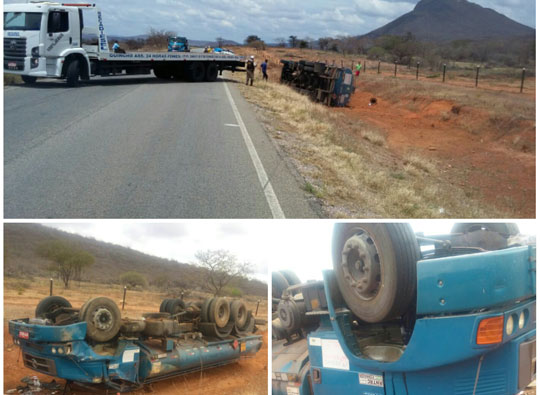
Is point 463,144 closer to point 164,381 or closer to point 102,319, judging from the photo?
point 164,381

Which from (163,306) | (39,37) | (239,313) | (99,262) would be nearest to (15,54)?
(39,37)

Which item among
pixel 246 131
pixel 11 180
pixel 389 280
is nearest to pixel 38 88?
pixel 246 131

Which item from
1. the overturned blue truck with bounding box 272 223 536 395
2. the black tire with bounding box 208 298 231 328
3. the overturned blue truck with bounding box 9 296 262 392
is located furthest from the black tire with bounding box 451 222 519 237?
the black tire with bounding box 208 298 231 328

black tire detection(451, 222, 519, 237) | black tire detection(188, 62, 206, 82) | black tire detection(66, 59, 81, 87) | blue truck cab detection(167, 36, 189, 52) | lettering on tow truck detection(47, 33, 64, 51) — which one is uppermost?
blue truck cab detection(167, 36, 189, 52)

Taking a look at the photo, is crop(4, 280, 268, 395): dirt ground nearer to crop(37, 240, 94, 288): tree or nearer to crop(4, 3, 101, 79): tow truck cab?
crop(37, 240, 94, 288): tree

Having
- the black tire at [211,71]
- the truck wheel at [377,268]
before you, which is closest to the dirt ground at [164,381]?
the truck wheel at [377,268]

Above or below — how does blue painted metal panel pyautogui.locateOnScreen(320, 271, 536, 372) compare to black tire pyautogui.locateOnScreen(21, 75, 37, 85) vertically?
below

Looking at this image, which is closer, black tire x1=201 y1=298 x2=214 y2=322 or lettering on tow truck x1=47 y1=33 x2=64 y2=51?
black tire x1=201 y1=298 x2=214 y2=322

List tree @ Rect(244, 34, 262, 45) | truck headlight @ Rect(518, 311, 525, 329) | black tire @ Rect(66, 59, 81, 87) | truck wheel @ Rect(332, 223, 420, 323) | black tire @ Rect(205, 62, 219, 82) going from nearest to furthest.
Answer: truck headlight @ Rect(518, 311, 525, 329) < truck wheel @ Rect(332, 223, 420, 323) < black tire @ Rect(66, 59, 81, 87) < black tire @ Rect(205, 62, 219, 82) < tree @ Rect(244, 34, 262, 45)

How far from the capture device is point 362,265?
4.88 metres

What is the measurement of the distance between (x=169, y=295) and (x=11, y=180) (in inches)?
123

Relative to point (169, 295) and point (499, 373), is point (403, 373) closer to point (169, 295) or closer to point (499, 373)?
point (499, 373)

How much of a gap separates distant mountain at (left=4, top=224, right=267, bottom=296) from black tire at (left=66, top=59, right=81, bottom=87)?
17930 millimetres

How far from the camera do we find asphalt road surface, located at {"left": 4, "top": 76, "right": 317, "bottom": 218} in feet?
27.2
